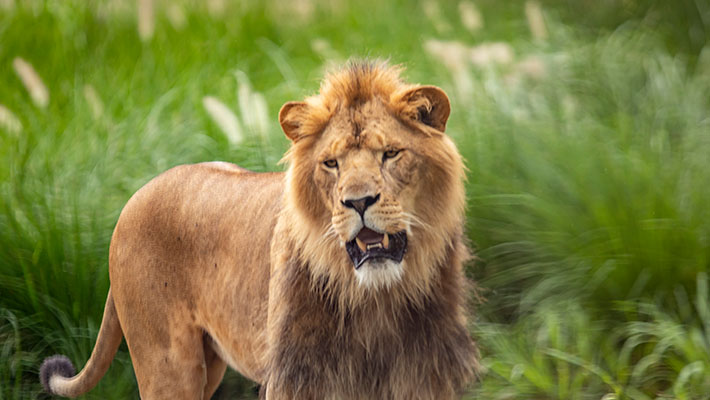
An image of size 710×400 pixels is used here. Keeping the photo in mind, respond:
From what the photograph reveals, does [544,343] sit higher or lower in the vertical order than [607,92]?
lower

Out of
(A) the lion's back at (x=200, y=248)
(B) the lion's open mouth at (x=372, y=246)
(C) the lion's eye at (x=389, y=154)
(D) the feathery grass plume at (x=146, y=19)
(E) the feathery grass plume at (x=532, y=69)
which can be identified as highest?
(D) the feathery grass plume at (x=146, y=19)

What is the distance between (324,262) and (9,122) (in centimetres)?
326

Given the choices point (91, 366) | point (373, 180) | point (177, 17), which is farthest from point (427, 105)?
point (177, 17)

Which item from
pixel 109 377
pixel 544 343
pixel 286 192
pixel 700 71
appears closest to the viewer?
pixel 286 192

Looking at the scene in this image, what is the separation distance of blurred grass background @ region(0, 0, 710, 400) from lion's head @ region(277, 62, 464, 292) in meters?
0.88

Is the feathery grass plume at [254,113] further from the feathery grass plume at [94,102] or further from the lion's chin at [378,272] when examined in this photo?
the lion's chin at [378,272]

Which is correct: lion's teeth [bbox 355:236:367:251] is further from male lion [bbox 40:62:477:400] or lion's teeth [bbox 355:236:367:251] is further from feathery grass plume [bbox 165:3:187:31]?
feathery grass plume [bbox 165:3:187:31]

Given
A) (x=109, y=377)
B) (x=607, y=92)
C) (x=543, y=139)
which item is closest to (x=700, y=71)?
(x=607, y=92)

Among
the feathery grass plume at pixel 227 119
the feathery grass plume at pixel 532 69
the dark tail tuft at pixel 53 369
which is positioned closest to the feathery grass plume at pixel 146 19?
the feathery grass plume at pixel 227 119

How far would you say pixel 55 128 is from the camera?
19.3 feet

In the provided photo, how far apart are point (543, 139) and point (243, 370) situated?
2.34 m

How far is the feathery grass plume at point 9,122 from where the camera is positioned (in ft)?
17.9

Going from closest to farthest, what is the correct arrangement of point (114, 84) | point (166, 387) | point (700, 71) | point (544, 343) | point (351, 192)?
point (351, 192) → point (166, 387) → point (544, 343) → point (700, 71) → point (114, 84)

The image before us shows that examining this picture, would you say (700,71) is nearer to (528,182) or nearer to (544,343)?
(528,182)
